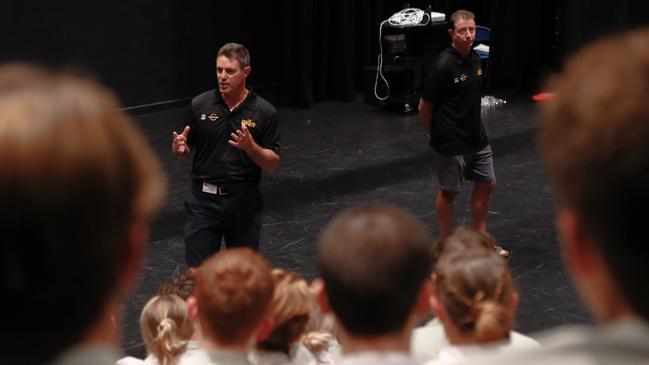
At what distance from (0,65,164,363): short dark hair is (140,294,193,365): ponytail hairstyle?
2.22 metres

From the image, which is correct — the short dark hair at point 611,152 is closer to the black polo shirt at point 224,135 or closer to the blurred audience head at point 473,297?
the blurred audience head at point 473,297

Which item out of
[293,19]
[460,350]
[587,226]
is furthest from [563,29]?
[587,226]

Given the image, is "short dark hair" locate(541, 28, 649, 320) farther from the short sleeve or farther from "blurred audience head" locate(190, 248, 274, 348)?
the short sleeve

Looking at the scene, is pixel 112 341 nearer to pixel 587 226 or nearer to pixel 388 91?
pixel 587 226

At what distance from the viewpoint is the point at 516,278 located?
21.1 feet

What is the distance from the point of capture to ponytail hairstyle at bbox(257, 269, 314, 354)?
9.57ft

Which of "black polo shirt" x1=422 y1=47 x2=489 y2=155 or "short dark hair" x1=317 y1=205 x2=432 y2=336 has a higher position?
"short dark hair" x1=317 y1=205 x2=432 y2=336

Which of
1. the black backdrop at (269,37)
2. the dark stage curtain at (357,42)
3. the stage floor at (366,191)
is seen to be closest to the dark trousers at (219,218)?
the stage floor at (366,191)

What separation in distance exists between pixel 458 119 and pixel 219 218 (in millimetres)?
1999

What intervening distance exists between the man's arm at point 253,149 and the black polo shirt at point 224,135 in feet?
0.25

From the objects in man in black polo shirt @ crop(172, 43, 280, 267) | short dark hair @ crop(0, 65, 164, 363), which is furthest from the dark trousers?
short dark hair @ crop(0, 65, 164, 363)

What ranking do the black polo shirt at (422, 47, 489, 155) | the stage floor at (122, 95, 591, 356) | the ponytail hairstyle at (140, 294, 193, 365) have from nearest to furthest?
the ponytail hairstyle at (140, 294, 193, 365), the stage floor at (122, 95, 591, 356), the black polo shirt at (422, 47, 489, 155)

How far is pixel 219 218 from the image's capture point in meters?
5.47

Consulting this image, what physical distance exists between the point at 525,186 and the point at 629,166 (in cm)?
774
